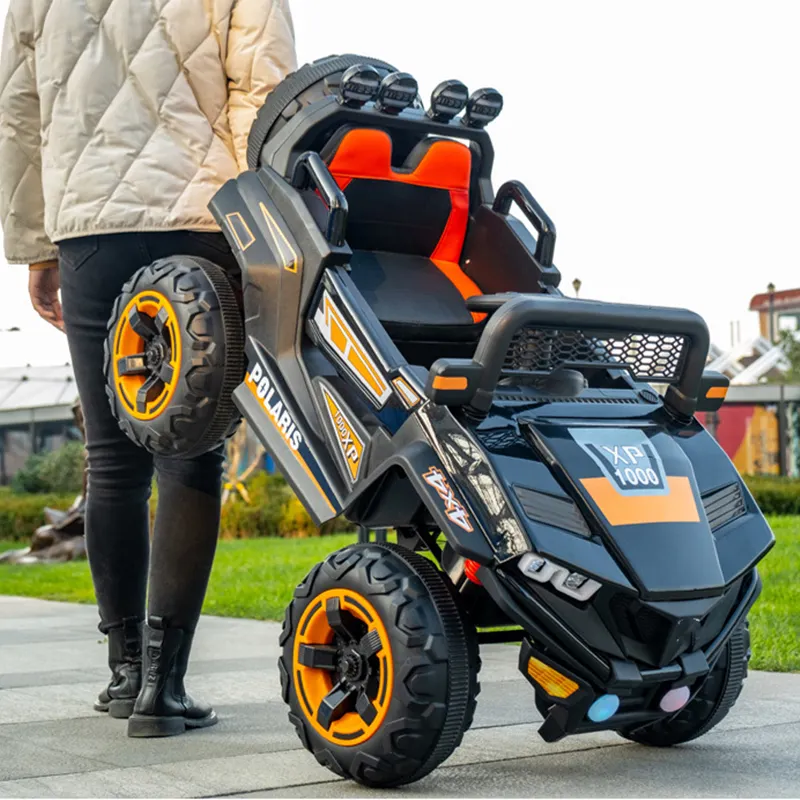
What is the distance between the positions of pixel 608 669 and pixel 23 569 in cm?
1057

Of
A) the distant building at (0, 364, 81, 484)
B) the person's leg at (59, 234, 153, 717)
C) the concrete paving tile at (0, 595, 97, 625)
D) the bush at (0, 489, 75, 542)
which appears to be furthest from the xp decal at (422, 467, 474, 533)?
the distant building at (0, 364, 81, 484)

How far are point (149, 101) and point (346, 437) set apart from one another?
124 centimetres

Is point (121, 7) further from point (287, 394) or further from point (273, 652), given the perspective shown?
point (273, 652)

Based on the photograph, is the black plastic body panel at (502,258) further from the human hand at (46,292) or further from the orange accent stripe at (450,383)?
the human hand at (46,292)

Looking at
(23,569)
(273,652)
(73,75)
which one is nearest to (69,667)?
(273,652)

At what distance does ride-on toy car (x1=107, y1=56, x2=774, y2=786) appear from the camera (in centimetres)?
274

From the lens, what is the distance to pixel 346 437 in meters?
3.08

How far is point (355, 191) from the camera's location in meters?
3.56

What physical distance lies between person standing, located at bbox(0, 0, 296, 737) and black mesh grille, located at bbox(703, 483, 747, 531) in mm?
1428

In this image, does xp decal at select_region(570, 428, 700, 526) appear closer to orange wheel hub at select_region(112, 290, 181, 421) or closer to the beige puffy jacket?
orange wheel hub at select_region(112, 290, 181, 421)

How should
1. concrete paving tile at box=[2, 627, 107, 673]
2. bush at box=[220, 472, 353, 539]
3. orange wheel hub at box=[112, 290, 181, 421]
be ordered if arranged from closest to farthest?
orange wheel hub at box=[112, 290, 181, 421]
concrete paving tile at box=[2, 627, 107, 673]
bush at box=[220, 472, 353, 539]

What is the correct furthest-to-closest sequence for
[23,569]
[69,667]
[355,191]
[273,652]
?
[23,569] < [273,652] < [69,667] < [355,191]

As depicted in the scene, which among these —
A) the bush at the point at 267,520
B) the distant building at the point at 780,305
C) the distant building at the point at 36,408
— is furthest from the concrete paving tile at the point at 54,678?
the distant building at the point at 780,305

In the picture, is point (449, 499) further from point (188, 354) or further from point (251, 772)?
point (188, 354)
